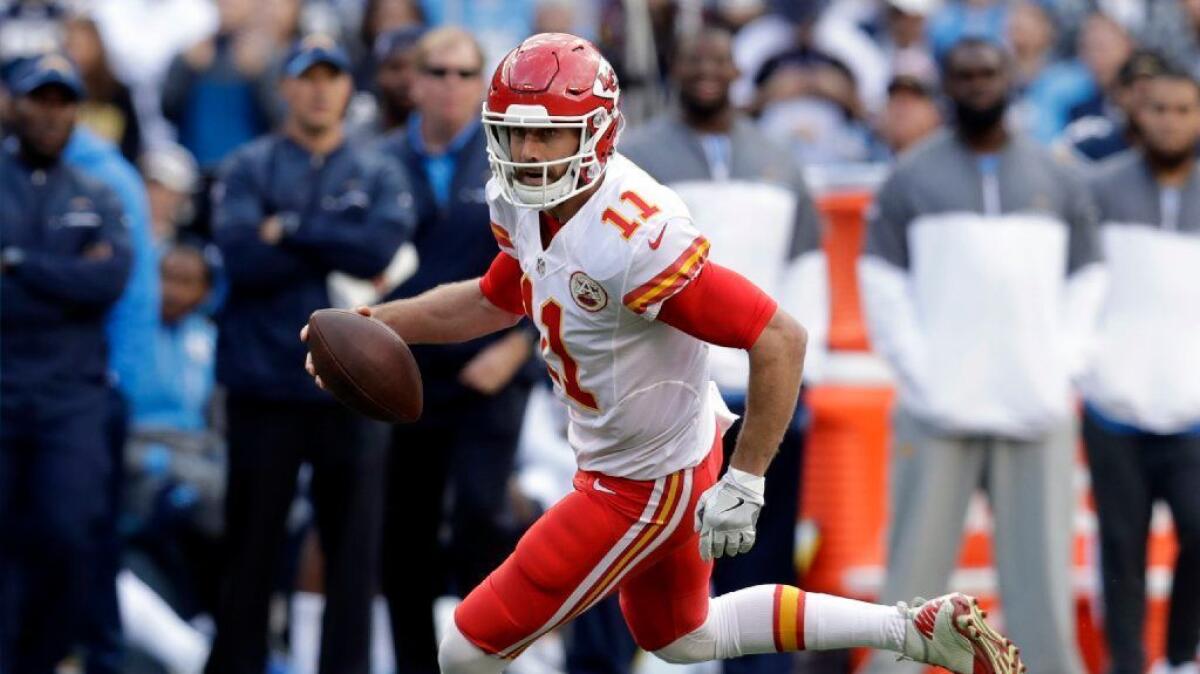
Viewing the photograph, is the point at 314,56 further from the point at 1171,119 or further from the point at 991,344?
the point at 1171,119

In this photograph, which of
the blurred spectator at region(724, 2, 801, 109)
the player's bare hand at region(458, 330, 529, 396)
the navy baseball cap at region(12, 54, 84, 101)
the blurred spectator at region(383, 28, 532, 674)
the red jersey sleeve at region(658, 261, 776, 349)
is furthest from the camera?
the blurred spectator at region(724, 2, 801, 109)

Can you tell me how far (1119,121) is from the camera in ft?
30.1

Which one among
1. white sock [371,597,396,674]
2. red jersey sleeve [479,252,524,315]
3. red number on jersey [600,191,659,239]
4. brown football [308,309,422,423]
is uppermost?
red number on jersey [600,191,659,239]

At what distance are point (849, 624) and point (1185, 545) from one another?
8.44 feet

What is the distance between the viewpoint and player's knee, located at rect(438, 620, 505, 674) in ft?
16.8

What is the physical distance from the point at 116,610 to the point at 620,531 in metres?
3.18

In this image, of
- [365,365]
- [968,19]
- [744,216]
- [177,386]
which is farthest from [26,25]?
[365,365]

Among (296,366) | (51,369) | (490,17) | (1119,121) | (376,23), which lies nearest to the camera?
(296,366)

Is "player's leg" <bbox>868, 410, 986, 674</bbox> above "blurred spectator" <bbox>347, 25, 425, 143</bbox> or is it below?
below

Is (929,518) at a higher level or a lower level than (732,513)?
lower

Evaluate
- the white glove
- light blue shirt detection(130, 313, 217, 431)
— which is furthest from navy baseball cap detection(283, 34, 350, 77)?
the white glove

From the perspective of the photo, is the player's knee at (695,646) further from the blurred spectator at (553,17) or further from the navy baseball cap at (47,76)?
the blurred spectator at (553,17)

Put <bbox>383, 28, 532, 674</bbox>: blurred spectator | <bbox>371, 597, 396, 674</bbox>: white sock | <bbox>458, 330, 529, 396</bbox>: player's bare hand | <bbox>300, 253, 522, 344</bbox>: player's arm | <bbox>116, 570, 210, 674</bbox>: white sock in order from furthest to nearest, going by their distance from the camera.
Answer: <bbox>371, 597, 396, 674</bbox>: white sock < <bbox>116, 570, 210, 674</bbox>: white sock < <bbox>383, 28, 532, 674</bbox>: blurred spectator < <bbox>458, 330, 529, 396</bbox>: player's bare hand < <bbox>300, 253, 522, 344</bbox>: player's arm

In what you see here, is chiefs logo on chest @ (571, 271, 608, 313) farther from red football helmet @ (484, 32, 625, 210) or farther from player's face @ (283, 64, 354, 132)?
player's face @ (283, 64, 354, 132)
